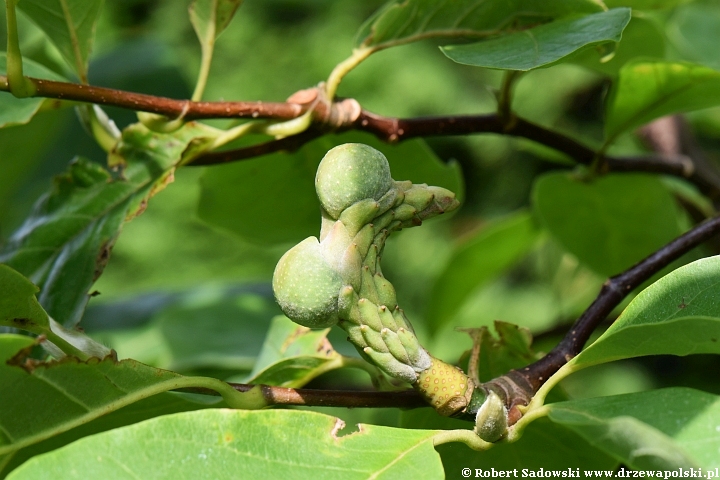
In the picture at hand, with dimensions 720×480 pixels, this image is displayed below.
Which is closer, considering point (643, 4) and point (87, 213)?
point (87, 213)

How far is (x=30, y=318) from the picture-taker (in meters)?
0.70

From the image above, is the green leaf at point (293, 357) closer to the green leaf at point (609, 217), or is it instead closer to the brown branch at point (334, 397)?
the brown branch at point (334, 397)

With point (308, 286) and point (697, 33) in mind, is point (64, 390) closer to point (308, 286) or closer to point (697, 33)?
point (308, 286)

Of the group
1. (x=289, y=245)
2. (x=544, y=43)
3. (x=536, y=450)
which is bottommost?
(x=289, y=245)

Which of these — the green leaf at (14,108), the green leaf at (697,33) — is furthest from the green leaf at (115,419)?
the green leaf at (697,33)

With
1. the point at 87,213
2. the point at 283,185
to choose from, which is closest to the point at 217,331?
the point at 283,185

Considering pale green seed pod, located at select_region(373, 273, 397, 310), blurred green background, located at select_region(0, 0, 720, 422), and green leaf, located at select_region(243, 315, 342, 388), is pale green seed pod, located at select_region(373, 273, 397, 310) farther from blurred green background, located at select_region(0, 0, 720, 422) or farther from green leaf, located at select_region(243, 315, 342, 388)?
blurred green background, located at select_region(0, 0, 720, 422)

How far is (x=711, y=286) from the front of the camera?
0.67 meters

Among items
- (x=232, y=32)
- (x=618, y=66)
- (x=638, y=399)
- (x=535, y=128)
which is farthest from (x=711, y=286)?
(x=232, y=32)

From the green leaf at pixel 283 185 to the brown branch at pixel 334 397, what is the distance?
0.45 metres

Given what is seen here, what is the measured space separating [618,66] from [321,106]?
0.58 metres

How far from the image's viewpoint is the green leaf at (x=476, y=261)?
1751mm

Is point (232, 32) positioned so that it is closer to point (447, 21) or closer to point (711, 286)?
point (447, 21)

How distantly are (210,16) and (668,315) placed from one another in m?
0.68
